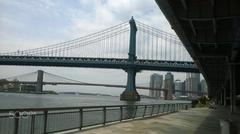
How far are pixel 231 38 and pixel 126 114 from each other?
6179mm

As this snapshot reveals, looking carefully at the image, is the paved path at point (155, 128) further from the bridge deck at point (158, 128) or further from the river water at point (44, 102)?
the river water at point (44, 102)

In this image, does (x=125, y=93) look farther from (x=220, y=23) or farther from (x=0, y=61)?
(x=220, y=23)

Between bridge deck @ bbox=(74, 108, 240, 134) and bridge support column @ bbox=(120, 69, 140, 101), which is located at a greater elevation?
bridge support column @ bbox=(120, 69, 140, 101)

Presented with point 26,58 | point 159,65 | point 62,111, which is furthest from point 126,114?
point 26,58

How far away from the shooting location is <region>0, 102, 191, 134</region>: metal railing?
373 inches

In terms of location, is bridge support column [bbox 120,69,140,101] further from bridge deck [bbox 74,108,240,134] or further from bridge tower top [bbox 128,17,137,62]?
bridge deck [bbox 74,108,240,134]

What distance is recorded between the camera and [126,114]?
19.8 m

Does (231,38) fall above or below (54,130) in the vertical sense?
above

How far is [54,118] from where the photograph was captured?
37.9 feet

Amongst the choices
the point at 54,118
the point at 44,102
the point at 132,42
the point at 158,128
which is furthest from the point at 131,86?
the point at 54,118

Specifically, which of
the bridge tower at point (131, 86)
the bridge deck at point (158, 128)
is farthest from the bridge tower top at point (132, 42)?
the bridge deck at point (158, 128)

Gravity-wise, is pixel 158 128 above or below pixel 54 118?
below

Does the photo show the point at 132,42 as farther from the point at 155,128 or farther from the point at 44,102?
the point at 155,128

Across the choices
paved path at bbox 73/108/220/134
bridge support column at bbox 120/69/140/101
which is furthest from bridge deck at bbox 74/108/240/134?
bridge support column at bbox 120/69/140/101
